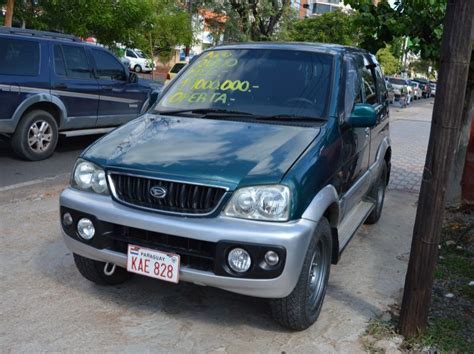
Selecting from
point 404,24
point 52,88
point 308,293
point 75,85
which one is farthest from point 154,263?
point 75,85

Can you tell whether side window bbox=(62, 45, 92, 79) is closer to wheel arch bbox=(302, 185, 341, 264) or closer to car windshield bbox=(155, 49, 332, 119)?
car windshield bbox=(155, 49, 332, 119)

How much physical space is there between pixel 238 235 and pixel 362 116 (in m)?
1.58

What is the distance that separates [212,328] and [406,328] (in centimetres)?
123

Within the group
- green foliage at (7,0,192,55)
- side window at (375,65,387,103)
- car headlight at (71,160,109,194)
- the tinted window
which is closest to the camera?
car headlight at (71,160,109,194)

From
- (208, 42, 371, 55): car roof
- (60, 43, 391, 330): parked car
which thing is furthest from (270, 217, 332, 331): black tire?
(208, 42, 371, 55): car roof

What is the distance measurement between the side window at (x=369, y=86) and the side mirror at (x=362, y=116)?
98cm

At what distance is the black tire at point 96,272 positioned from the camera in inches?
148

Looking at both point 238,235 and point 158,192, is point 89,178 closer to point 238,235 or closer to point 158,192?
point 158,192

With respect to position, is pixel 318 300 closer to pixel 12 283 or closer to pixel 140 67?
pixel 12 283

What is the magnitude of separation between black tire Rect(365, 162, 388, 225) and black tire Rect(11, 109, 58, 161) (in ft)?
16.4

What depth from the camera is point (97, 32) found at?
1345cm

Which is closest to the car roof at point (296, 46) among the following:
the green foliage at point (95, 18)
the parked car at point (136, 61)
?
the green foliage at point (95, 18)

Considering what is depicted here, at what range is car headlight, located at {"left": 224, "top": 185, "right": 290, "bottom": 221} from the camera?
3.01 meters

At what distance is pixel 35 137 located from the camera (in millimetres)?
8094
